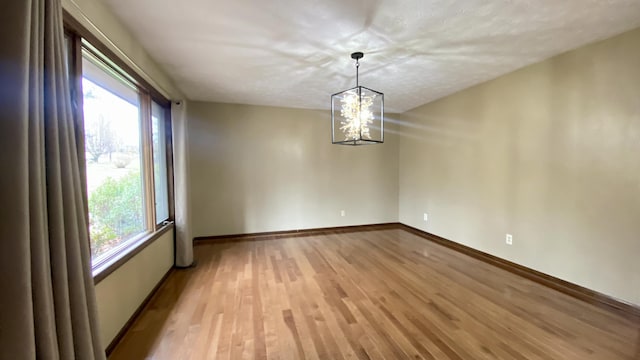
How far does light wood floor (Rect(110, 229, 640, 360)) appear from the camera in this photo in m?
1.91

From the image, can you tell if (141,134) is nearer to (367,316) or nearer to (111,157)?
(111,157)

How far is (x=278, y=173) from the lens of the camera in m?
5.04

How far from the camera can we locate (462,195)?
4.18m

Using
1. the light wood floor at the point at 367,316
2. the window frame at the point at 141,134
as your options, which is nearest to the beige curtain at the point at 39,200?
the window frame at the point at 141,134

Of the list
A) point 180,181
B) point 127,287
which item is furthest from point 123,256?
point 180,181

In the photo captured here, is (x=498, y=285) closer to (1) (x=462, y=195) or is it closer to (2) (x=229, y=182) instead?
(1) (x=462, y=195)

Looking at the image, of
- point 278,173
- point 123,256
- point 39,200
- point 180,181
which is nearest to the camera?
point 39,200

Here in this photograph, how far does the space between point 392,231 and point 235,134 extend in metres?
3.48

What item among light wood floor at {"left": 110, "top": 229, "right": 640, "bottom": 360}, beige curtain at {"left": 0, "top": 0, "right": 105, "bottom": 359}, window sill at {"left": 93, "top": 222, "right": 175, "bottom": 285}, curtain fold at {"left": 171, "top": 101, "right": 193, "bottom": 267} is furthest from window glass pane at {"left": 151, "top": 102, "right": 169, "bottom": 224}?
beige curtain at {"left": 0, "top": 0, "right": 105, "bottom": 359}

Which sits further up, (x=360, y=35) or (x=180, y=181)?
(x=360, y=35)

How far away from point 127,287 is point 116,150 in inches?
44.1

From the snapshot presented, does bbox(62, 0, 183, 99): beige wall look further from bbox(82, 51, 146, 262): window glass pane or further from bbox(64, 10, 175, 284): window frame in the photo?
bbox(82, 51, 146, 262): window glass pane

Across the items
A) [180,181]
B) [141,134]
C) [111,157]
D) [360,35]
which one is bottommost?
[180,181]

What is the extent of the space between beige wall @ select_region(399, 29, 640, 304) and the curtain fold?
12.9 feet
